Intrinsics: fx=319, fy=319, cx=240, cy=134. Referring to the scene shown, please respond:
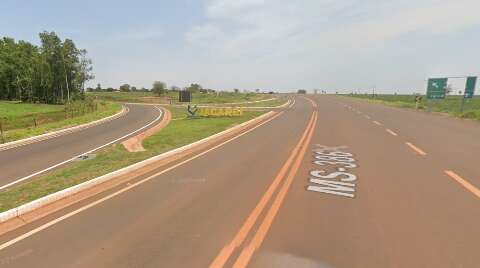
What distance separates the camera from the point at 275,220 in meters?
5.20

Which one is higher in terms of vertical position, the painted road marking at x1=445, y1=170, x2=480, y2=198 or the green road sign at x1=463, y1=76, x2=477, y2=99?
the green road sign at x1=463, y1=76, x2=477, y2=99

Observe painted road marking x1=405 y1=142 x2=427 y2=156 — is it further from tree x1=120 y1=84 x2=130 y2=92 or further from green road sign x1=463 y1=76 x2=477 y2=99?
tree x1=120 y1=84 x2=130 y2=92

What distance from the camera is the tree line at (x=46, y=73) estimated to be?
223 ft

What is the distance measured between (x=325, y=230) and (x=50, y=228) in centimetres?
444

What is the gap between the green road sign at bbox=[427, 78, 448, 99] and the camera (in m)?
32.9

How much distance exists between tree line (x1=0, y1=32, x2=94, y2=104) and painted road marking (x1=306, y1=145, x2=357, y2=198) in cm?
7148

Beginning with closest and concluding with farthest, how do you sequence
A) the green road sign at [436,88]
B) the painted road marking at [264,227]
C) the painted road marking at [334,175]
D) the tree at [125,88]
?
the painted road marking at [264,227] → the painted road marking at [334,175] → the green road sign at [436,88] → the tree at [125,88]

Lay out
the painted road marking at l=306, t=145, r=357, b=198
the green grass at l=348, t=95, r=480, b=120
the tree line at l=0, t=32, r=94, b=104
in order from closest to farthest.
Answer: the painted road marking at l=306, t=145, r=357, b=198 < the green grass at l=348, t=95, r=480, b=120 < the tree line at l=0, t=32, r=94, b=104

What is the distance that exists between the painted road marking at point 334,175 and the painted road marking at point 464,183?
7.18 ft

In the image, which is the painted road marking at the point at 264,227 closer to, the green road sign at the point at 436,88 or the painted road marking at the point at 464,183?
the painted road marking at the point at 464,183

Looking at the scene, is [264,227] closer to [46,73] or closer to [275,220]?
[275,220]

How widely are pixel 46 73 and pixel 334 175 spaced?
249ft

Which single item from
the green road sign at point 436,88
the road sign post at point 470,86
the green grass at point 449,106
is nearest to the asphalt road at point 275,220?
the green grass at point 449,106

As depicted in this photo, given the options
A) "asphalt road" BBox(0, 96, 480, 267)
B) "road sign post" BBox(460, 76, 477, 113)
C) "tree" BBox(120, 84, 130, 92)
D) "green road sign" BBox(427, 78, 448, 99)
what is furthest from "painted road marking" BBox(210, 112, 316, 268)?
"tree" BBox(120, 84, 130, 92)
